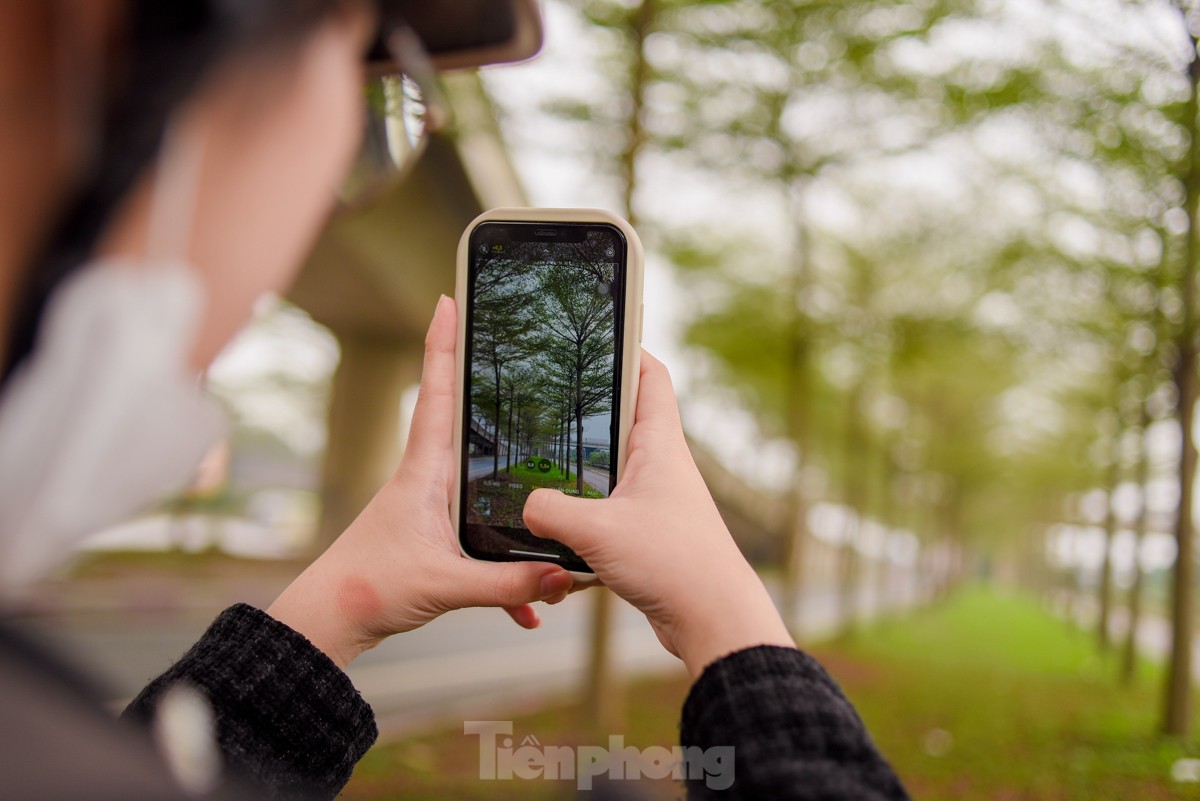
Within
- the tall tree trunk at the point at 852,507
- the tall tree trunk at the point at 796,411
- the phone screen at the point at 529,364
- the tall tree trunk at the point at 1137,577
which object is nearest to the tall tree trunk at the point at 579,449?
the phone screen at the point at 529,364

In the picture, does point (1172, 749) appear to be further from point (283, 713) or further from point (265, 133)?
point (265, 133)

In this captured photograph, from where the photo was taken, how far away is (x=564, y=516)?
1152 millimetres

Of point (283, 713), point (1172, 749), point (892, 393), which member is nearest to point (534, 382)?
point (283, 713)

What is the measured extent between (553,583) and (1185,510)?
18.6ft

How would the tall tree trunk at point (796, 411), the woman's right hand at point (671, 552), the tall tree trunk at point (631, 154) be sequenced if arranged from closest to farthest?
1. the woman's right hand at point (671, 552)
2. the tall tree trunk at point (631, 154)
3. the tall tree trunk at point (796, 411)

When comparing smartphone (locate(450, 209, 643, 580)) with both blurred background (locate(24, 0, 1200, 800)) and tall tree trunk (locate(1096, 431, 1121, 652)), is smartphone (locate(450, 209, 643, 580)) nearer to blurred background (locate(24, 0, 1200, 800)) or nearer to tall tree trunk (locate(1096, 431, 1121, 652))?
blurred background (locate(24, 0, 1200, 800))

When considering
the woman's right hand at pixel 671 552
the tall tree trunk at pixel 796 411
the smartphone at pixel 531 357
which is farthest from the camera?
the tall tree trunk at pixel 796 411

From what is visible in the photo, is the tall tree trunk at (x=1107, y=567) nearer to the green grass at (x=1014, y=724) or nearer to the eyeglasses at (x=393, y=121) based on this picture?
the green grass at (x=1014, y=724)

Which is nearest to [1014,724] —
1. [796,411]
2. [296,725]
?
[796,411]

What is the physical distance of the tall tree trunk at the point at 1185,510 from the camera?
5145 millimetres

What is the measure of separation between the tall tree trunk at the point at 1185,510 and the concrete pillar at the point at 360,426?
840cm

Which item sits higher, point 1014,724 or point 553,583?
point 553,583

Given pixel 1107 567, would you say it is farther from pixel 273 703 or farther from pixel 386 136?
pixel 273 703

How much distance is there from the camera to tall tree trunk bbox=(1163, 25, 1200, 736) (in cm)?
514
